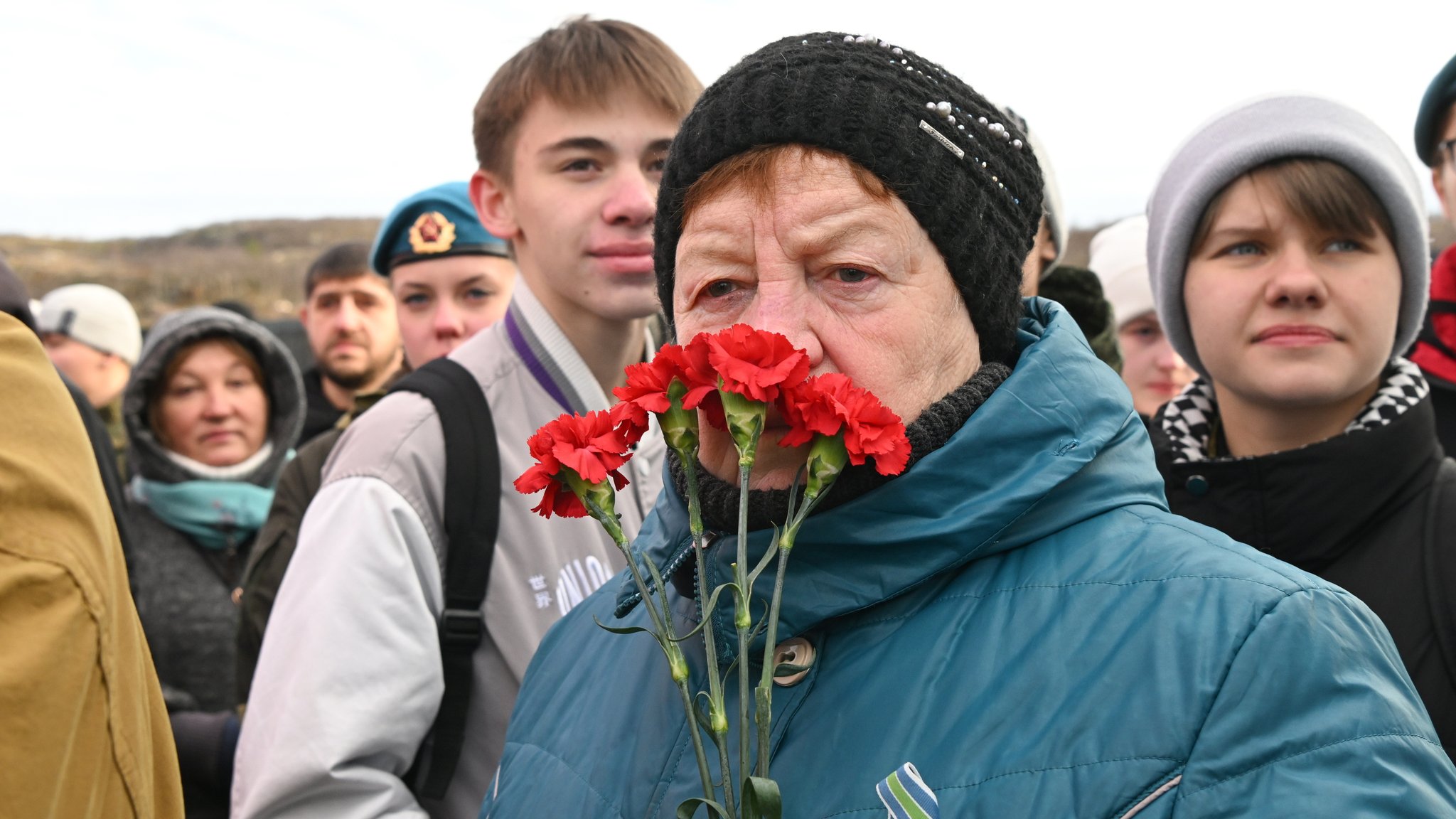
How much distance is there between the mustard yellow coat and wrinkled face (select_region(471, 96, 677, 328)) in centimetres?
154

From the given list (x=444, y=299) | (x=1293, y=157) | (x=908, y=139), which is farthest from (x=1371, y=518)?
(x=444, y=299)

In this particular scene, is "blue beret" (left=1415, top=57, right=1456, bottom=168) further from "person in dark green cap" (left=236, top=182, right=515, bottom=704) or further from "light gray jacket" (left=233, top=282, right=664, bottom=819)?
"person in dark green cap" (left=236, top=182, right=515, bottom=704)

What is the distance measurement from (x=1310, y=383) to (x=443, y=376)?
1960mm

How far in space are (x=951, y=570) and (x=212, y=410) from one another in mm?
4131

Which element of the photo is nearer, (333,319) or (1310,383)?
(1310,383)

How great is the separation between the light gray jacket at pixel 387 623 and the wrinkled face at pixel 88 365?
17.5ft

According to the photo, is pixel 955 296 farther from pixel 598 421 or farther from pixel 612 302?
pixel 612 302

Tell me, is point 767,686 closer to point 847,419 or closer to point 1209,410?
point 847,419

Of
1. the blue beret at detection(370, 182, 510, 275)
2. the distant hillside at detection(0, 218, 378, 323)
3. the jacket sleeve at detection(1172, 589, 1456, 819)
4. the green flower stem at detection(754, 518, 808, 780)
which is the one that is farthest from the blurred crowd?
the distant hillside at detection(0, 218, 378, 323)

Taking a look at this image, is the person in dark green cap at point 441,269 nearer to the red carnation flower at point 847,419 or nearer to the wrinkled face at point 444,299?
the wrinkled face at point 444,299

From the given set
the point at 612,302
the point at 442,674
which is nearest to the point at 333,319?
the point at 612,302

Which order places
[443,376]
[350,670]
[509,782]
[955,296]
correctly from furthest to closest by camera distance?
1. [443,376]
2. [350,670]
3. [509,782]
4. [955,296]

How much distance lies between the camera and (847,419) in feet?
4.20

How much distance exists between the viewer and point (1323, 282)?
254 centimetres
